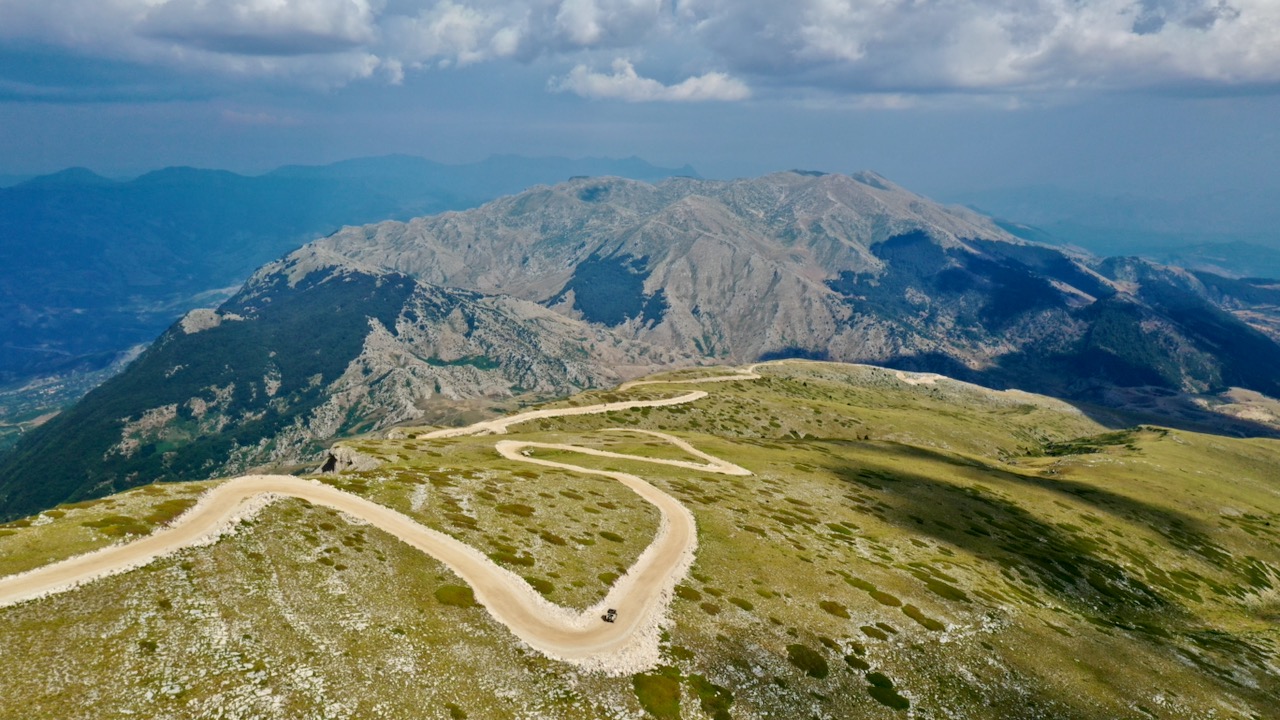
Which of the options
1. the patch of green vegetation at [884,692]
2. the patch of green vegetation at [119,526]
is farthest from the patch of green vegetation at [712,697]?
the patch of green vegetation at [119,526]

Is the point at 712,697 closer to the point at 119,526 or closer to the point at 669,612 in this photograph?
the point at 669,612

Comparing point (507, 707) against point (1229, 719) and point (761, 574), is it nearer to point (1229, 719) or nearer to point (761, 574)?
point (761, 574)

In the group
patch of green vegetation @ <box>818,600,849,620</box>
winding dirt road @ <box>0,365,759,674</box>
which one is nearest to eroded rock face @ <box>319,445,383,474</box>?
winding dirt road @ <box>0,365,759,674</box>

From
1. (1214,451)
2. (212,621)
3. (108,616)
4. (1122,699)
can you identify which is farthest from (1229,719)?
(1214,451)

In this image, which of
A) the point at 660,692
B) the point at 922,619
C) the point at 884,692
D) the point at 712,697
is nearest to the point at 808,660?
the point at 884,692

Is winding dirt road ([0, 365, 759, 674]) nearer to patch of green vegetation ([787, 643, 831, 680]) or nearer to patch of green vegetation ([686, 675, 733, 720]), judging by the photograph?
patch of green vegetation ([686, 675, 733, 720])

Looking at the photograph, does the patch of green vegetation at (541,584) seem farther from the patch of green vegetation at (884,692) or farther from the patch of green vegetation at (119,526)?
the patch of green vegetation at (119,526)
